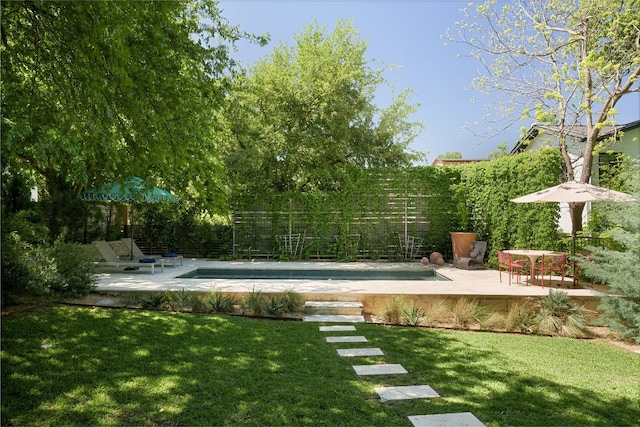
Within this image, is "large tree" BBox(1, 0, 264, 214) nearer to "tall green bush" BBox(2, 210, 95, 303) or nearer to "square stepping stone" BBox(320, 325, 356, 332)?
"tall green bush" BBox(2, 210, 95, 303)

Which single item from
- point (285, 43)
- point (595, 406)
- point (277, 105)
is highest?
point (285, 43)

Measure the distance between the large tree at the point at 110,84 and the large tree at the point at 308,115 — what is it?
7654mm

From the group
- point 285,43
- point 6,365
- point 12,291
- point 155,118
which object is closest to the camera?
point 6,365

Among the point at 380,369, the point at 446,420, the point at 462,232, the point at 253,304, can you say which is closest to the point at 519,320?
the point at 380,369

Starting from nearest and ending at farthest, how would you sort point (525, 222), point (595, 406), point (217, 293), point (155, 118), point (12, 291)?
1. point (595, 406)
2. point (155, 118)
3. point (12, 291)
4. point (217, 293)
5. point (525, 222)

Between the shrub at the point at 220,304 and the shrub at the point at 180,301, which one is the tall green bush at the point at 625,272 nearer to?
the shrub at the point at 220,304

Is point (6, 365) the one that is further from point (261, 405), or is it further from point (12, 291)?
point (261, 405)

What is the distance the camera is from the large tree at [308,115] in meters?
14.1

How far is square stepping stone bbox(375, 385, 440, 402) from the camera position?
3769 millimetres

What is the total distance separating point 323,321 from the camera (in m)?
6.80

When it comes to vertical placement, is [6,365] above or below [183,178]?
below

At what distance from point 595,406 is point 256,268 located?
31.3ft

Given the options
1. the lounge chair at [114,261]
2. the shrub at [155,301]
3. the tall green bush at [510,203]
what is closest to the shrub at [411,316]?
the shrub at [155,301]

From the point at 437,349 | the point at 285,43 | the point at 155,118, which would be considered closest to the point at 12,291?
the point at 155,118
